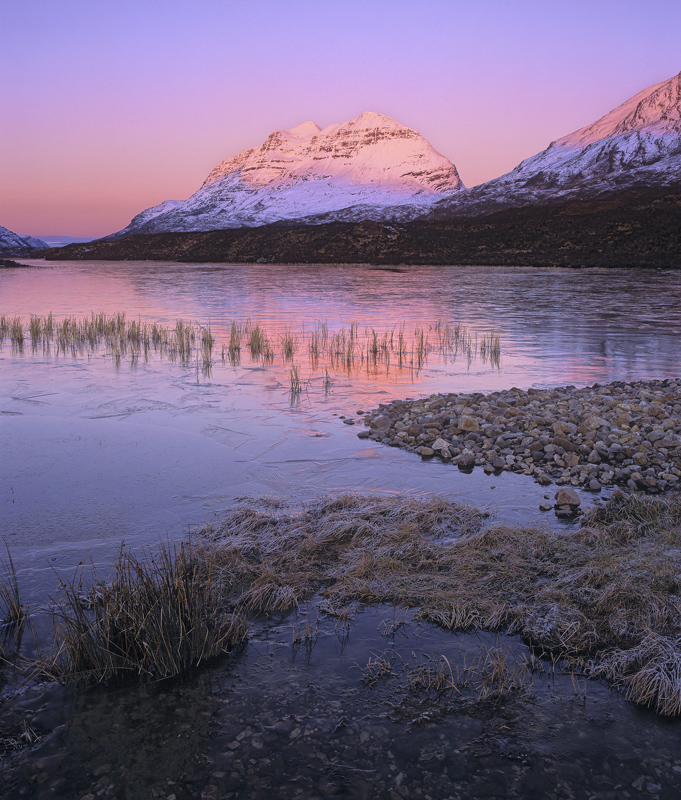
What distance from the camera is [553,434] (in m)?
8.35

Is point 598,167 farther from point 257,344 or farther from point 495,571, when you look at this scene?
point 495,571

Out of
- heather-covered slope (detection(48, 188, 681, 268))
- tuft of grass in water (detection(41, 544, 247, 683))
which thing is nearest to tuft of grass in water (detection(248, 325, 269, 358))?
tuft of grass in water (detection(41, 544, 247, 683))

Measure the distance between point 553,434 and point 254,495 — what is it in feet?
13.6

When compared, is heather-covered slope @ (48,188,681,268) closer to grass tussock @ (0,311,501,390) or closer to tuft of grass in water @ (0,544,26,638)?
grass tussock @ (0,311,501,390)

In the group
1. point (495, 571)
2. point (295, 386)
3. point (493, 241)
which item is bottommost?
point (495, 571)

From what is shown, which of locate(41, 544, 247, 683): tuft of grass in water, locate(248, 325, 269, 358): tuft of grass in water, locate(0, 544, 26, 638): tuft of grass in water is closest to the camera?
locate(41, 544, 247, 683): tuft of grass in water

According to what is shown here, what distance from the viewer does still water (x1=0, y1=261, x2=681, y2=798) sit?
3180 mm

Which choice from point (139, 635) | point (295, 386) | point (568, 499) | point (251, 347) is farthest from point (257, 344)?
point (139, 635)

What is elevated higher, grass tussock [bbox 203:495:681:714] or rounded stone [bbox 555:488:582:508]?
rounded stone [bbox 555:488:582:508]

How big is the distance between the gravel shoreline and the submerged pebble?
0.01m

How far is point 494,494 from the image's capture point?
7.02 m

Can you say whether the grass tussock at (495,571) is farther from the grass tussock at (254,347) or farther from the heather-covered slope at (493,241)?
the heather-covered slope at (493,241)

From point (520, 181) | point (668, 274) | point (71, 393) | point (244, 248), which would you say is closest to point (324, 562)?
point (71, 393)

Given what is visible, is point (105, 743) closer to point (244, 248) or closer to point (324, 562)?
point (324, 562)
